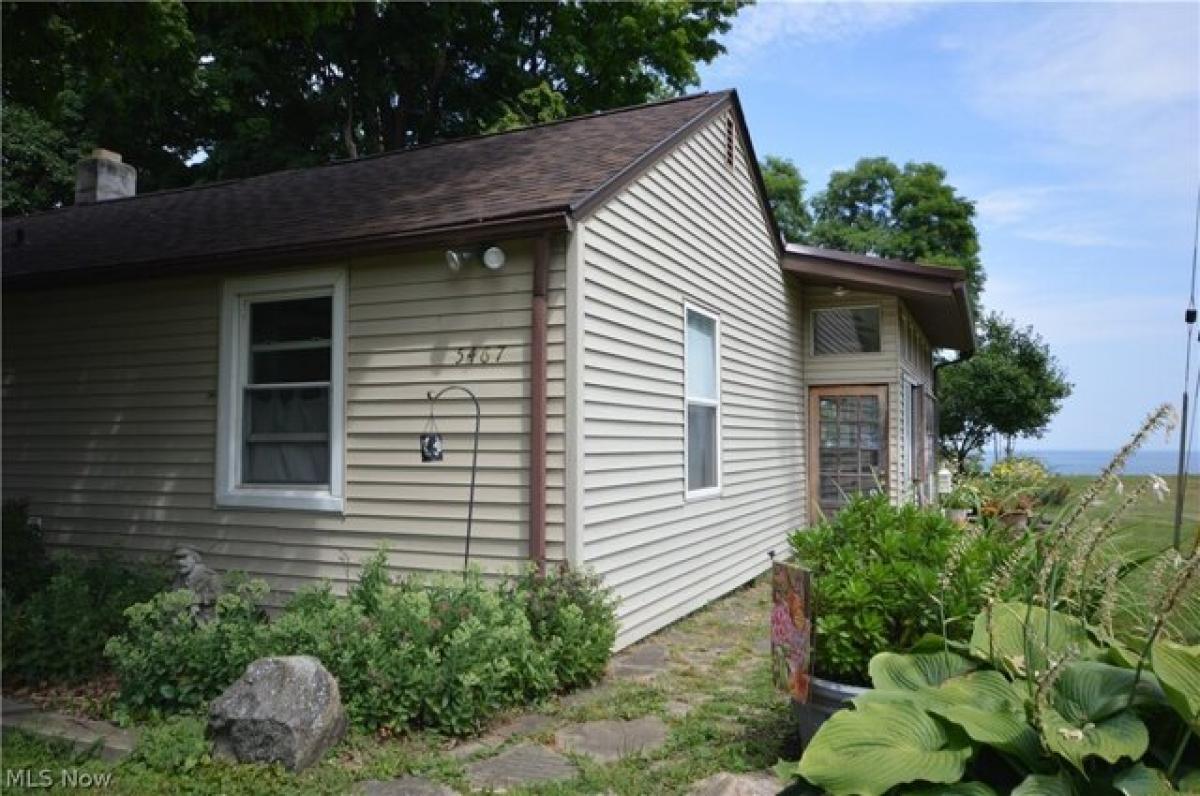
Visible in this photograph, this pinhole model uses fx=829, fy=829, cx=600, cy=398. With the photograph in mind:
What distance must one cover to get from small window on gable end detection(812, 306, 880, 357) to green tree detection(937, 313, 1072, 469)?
11745 millimetres

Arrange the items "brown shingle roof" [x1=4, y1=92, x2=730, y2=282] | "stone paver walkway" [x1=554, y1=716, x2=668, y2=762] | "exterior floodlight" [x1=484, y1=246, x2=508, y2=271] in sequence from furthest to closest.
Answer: "brown shingle roof" [x1=4, y1=92, x2=730, y2=282] → "exterior floodlight" [x1=484, y1=246, x2=508, y2=271] → "stone paver walkway" [x1=554, y1=716, x2=668, y2=762]

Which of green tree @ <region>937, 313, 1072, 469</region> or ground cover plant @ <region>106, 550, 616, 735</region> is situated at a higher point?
green tree @ <region>937, 313, 1072, 469</region>

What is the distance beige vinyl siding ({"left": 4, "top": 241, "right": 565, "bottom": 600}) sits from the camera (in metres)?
5.48

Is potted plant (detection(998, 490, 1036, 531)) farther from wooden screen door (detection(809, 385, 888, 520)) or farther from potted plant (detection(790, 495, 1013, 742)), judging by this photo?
wooden screen door (detection(809, 385, 888, 520))

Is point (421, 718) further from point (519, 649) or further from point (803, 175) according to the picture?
point (803, 175)

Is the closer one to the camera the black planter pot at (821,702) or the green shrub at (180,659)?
the black planter pot at (821,702)

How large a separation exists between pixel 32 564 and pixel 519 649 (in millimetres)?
4936

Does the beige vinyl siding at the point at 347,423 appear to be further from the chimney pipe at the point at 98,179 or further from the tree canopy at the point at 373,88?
the tree canopy at the point at 373,88

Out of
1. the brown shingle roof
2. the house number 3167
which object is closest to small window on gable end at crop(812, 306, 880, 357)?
the brown shingle roof

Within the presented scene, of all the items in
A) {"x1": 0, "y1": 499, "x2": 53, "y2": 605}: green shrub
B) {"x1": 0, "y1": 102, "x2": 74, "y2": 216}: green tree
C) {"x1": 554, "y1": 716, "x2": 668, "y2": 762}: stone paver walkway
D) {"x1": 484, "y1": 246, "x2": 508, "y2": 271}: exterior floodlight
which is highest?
{"x1": 0, "y1": 102, "x2": 74, "y2": 216}: green tree

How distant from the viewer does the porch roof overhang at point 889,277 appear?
9344 millimetres

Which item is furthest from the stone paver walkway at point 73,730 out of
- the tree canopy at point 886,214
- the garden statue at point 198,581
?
the tree canopy at point 886,214

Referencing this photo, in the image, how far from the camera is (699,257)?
7.61 m

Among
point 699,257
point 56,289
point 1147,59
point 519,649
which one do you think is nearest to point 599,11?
point 699,257
